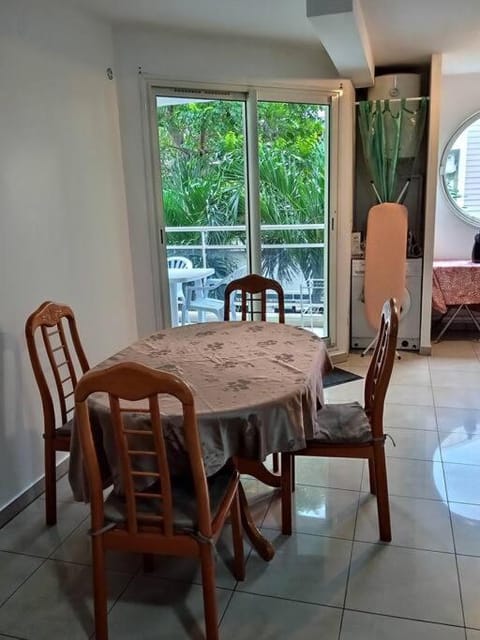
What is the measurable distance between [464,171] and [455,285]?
120 centimetres

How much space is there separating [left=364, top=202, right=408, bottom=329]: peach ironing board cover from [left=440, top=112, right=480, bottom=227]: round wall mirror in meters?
1.09

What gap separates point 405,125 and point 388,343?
290cm

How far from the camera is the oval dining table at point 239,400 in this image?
162 cm

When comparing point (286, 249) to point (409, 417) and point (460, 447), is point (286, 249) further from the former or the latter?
point (460, 447)

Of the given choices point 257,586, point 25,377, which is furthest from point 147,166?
point 257,586

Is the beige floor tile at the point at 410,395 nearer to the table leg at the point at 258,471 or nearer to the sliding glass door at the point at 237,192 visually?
the sliding glass door at the point at 237,192

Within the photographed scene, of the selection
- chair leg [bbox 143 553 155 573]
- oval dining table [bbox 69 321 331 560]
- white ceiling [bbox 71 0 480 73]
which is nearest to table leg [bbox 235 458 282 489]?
oval dining table [bbox 69 321 331 560]

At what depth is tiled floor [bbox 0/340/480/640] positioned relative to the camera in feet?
5.56

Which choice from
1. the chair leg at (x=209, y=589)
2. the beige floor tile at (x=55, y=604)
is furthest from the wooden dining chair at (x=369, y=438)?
the beige floor tile at (x=55, y=604)

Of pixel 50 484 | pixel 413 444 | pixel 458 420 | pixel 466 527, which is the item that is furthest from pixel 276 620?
pixel 458 420

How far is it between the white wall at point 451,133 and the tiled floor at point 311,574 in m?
2.98

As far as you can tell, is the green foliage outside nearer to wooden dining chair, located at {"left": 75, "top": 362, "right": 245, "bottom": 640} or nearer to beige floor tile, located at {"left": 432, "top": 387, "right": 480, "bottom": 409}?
beige floor tile, located at {"left": 432, "top": 387, "right": 480, "bottom": 409}

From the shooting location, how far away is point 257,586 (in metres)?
1.86

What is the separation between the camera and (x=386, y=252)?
4254 millimetres
